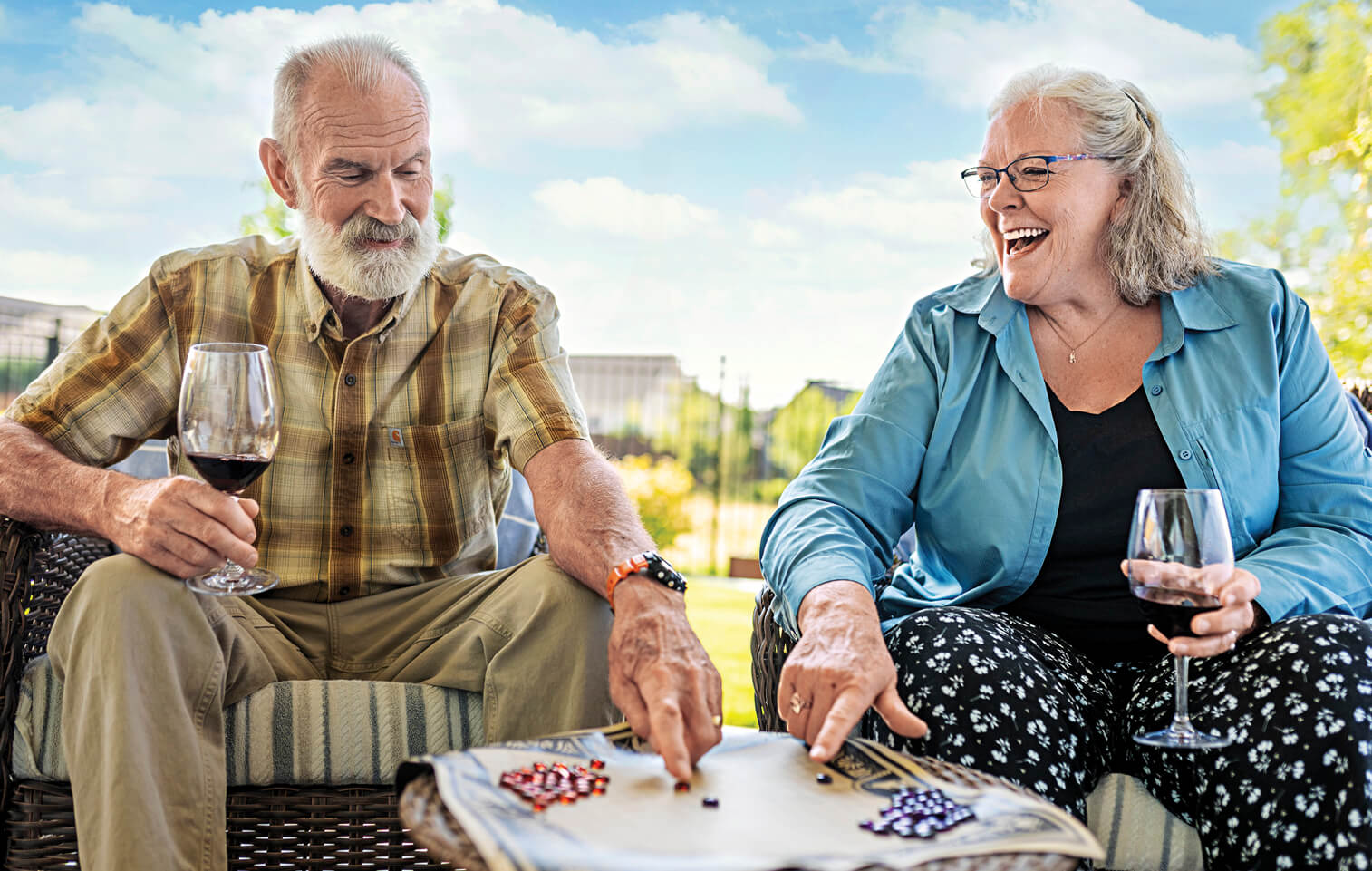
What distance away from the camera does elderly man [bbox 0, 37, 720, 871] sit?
1.48 m

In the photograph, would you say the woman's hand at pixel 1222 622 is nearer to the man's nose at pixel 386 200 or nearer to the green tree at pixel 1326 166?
the man's nose at pixel 386 200

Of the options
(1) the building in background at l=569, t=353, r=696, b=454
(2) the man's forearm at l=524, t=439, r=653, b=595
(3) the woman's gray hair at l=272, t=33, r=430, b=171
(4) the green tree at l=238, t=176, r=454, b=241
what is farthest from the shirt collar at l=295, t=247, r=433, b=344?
(1) the building in background at l=569, t=353, r=696, b=454

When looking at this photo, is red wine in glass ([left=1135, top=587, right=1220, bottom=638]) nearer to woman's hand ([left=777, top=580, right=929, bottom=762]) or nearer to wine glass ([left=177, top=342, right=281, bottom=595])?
woman's hand ([left=777, top=580, right=929, bottom=762])

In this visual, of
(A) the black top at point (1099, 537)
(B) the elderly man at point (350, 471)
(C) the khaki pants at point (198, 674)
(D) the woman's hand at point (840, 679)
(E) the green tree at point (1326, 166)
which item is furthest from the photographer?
(E) the green tree at point (1326, 166)

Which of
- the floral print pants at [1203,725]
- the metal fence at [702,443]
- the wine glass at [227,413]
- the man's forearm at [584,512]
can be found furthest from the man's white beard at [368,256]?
the metal fence at [702,443]

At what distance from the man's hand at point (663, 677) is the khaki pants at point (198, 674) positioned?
20cm

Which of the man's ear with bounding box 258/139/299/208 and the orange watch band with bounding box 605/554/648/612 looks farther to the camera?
the man's ear with bounding box 258/139/299/208

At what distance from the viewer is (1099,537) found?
5.88ft

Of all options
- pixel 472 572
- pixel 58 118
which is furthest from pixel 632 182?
pixel 472 572

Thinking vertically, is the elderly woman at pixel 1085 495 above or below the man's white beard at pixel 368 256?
below

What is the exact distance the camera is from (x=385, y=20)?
36.6 ft

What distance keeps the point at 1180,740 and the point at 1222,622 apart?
16 centimetres

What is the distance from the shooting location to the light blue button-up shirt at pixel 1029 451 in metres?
1.78

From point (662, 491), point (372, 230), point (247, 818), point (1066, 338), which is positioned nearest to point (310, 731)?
point (247, 818)
